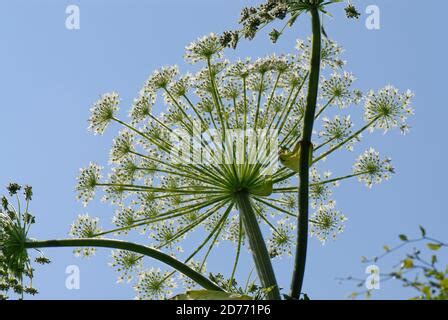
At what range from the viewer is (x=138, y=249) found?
7.97 metres

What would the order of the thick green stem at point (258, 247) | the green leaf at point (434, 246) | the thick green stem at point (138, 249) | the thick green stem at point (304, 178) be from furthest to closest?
the thick green stem at point (258, 247) < the thick green stem at point (138, 249) < the thick green stem at point (304, 178) < the green leaf at point (434, 246)

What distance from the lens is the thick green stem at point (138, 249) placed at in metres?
7.49

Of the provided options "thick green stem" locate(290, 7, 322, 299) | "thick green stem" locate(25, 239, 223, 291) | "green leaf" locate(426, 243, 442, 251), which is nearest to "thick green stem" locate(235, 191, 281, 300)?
"thick green stem" locate(25, 239, 223, 291)

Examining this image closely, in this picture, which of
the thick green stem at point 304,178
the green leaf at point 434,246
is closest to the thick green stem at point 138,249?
the thick green stem at point 304,178

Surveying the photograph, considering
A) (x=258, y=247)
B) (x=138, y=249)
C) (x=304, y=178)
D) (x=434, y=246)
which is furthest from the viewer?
(x=258, y=247)

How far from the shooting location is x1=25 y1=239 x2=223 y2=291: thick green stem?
749 cm

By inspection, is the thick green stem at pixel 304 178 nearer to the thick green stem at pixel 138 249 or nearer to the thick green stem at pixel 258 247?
the thick green stem at pixel 258 247

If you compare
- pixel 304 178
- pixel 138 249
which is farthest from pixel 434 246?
pixel 138 249

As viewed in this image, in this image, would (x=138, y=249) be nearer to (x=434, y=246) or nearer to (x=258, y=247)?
(x=258, y=247)

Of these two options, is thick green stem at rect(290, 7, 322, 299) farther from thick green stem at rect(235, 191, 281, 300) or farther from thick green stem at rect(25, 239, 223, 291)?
thick green stem at rect(25, 239, 223, 291)

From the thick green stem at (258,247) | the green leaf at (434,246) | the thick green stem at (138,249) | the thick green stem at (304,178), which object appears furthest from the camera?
the thick green stem at (258,247)

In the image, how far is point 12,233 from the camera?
891cm

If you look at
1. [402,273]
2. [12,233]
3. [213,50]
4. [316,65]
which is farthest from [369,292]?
[213,50]
